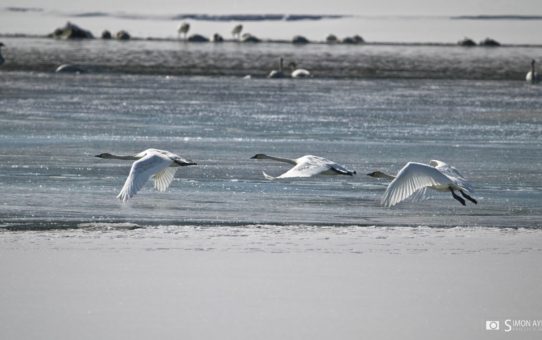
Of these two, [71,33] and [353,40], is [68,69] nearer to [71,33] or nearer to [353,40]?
[353,40]

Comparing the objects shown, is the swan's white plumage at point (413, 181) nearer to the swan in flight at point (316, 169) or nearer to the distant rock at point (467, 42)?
the swan in flight at point (316, 169)

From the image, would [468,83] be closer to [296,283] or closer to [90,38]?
[296,283]

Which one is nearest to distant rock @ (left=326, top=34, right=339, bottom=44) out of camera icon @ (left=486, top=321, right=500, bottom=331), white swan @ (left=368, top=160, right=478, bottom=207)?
white swan @ (left=368, top=160, right=478, bottom=207)

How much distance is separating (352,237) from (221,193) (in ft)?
7.45

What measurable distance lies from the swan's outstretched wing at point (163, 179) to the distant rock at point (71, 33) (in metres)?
50.1

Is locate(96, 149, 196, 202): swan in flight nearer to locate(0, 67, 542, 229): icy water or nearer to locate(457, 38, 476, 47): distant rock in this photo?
locate(0, 67, 542, 229): icy water

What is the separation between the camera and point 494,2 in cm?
7681

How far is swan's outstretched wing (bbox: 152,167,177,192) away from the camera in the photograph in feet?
36.2

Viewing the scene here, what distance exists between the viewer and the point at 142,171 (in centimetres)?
1004

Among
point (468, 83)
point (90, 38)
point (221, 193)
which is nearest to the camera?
point (221, 193)

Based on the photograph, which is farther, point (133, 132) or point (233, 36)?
point (233, 36)

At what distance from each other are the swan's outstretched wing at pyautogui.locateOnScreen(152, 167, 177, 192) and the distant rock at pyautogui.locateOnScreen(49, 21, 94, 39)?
50115mm

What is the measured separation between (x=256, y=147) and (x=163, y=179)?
398cm

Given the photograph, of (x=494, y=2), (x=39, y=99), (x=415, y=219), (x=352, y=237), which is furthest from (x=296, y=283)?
(x=494, y=2)
